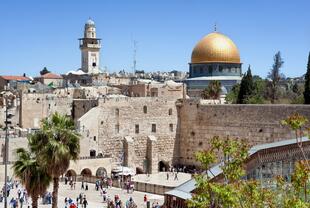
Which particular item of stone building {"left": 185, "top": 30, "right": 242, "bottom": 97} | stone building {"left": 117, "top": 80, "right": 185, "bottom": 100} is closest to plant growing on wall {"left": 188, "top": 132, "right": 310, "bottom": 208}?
stone building {"left": 117, "top": 80, "right": 185, "bottom": 100}

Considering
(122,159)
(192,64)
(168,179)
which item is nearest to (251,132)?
(168,179)

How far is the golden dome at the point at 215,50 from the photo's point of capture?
169 feet

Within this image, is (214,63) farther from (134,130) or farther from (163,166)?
(134,130)

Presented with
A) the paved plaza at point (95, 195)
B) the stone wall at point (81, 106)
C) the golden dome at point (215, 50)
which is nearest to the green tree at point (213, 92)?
the golden dome at point (215, 50)

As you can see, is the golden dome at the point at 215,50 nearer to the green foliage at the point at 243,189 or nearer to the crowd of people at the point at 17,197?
the crowd of people at the point at 17,197

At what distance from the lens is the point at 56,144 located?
674 inches

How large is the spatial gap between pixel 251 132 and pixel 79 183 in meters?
10.3

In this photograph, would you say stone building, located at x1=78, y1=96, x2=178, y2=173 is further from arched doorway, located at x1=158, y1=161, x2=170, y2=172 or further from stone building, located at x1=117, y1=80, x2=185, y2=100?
stone building, located at x1=117, y1=80, x2=185, y2=100

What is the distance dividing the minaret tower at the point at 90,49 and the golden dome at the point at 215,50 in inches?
443

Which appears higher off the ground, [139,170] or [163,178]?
[139,170]

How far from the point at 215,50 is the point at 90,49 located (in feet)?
45.8

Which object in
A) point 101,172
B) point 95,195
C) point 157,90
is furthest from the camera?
point 157,90

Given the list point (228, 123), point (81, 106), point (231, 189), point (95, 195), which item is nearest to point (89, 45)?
point (81, 106)

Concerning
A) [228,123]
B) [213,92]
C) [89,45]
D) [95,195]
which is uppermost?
[89,45]
